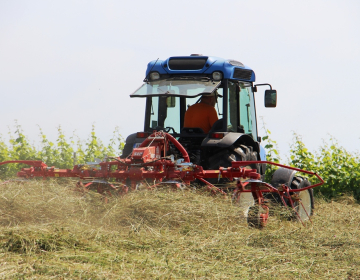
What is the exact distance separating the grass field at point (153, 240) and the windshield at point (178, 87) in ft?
5.42

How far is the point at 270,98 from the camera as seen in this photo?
26.2ft

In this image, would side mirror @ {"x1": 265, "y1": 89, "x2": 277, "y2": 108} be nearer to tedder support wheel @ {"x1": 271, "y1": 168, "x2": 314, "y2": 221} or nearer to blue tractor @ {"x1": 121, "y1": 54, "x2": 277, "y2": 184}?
blue tractor @ {"x1": 121, "y1": 54, "x2": 277, "y2": 184}

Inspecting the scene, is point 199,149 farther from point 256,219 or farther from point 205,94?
point 256,219

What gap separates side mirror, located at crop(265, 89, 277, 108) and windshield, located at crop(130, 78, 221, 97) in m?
1.10

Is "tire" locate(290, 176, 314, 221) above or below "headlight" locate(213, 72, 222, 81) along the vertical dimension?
below

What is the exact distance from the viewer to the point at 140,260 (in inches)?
167

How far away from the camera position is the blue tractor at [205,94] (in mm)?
6941

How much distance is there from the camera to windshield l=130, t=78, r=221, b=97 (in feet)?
23.3

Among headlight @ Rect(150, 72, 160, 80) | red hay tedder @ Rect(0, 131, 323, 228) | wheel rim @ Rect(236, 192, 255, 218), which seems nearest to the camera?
wheel rim @ Rect(236, 192, 255, 218)

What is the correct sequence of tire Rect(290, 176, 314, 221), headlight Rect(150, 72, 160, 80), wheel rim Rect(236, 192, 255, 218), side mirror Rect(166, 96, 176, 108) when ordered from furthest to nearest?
1. side mirror Rect(166, 96, 176, 108)
2. tire Rect(290, 176, 314, 221)
3. headlight Rect(150, 72, 160, 80)
4. wheel rim Rect(236, 192, 255, 218)

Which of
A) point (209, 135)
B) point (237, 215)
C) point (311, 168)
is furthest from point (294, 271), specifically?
point (311, 168)

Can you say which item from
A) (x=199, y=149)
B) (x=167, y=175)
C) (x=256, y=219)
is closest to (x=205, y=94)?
(x=199, y=149)

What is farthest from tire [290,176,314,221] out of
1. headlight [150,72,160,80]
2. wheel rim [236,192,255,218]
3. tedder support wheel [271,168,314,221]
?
headlight [150,72,160,80]

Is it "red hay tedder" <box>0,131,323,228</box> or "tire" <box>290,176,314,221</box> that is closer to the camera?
"red hay tedder" <box>0,131,323,228</box>
